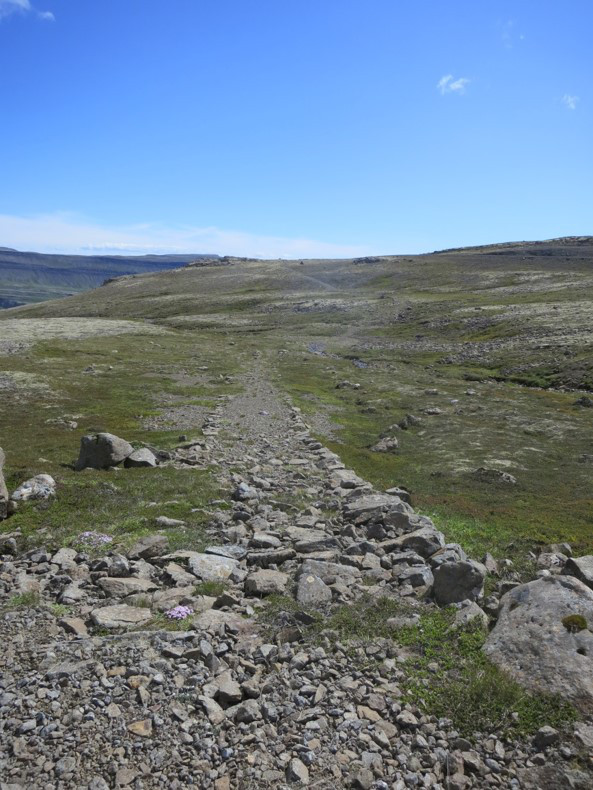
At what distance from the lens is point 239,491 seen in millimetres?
24234

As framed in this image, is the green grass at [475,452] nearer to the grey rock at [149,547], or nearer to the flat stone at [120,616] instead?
the grey rock at [149,547]

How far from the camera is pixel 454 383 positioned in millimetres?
72438

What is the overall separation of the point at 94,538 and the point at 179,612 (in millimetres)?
6571

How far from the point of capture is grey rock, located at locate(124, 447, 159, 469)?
2945cm

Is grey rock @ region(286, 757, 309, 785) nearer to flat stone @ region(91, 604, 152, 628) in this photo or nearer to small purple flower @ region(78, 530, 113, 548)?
flat stone @ region(91, 604, 152, 628)

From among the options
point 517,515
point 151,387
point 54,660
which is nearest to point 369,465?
point 517,515

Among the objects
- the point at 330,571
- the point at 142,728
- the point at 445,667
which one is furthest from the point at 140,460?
the point at 445,667

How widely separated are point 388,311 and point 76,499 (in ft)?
456

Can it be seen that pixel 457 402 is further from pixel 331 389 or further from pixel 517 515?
pixel 517 515

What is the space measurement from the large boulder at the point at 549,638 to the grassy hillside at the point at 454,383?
5.74 m

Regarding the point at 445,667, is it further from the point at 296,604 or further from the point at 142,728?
the point at 142,728

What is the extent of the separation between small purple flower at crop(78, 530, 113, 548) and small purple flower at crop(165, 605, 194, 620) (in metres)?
5.75

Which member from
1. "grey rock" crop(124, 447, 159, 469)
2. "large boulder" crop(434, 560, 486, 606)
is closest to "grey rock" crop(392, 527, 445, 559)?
"large boulder" crop(434, 560, 486, 606)

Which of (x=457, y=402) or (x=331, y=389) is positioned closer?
(x=457, y=402)
